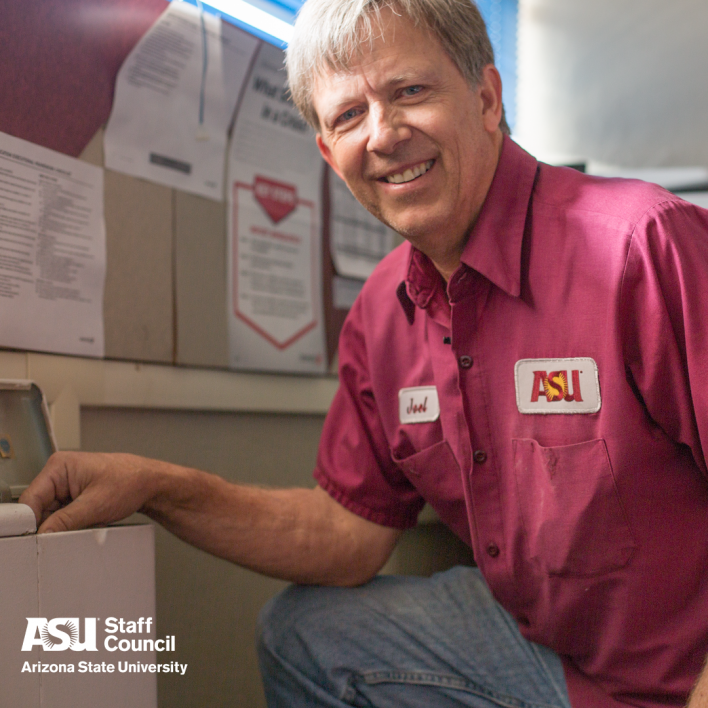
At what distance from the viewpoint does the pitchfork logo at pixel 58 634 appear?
1.69ft

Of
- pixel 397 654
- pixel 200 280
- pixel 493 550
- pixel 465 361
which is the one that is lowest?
pixel 397 654

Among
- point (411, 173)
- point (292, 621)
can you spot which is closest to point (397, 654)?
point (292, 621)

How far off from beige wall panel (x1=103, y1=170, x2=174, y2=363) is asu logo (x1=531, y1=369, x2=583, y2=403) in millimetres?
511

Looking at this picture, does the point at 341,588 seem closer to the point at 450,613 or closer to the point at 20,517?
the point at 450,613

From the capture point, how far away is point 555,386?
2.51 feet

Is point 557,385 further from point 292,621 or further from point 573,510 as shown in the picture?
point 292,621

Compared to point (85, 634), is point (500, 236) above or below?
above

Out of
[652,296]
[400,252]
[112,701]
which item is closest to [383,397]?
[400,252]

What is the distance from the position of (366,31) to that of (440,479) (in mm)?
530

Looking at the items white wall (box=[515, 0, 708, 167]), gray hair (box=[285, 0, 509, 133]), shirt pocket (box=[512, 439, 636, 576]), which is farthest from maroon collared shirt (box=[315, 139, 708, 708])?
white wall (box=[515, 0, 708, 167])

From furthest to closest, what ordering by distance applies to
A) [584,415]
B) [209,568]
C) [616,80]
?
[616,80]
[209,568]
[584,415]

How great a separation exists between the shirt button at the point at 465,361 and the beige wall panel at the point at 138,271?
1.39ft

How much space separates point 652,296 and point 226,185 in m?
0.66

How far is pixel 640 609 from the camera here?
0.75 metres
